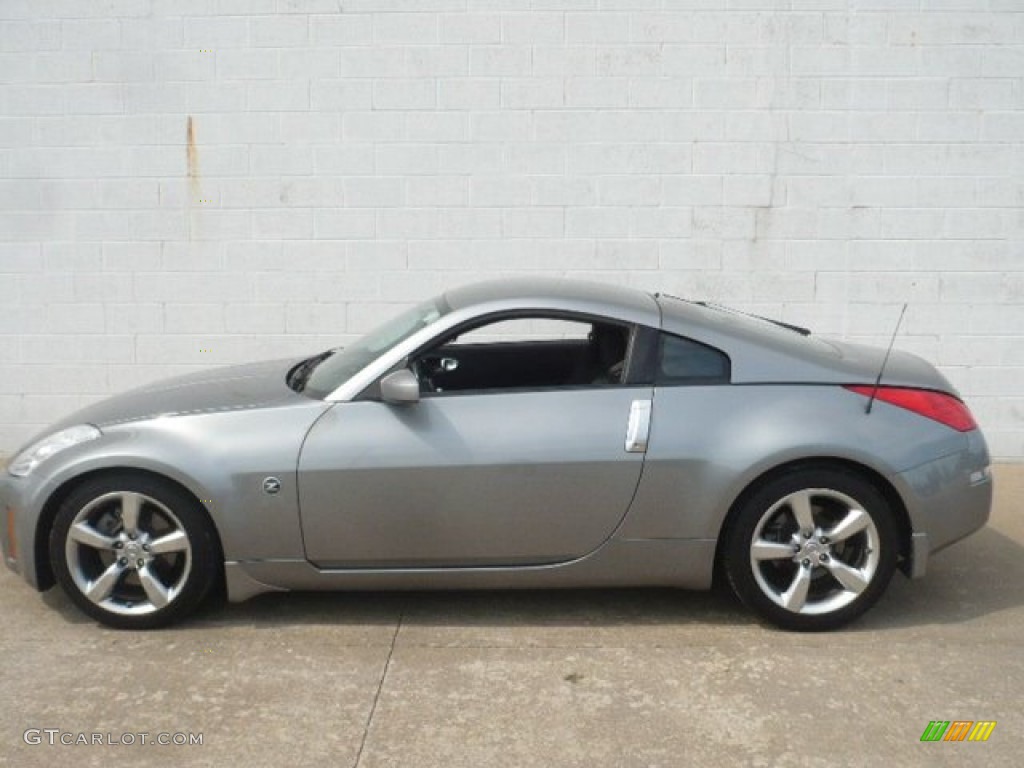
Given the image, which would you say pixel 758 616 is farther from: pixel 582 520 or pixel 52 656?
pixel 52 656

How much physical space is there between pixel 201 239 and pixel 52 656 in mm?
3524

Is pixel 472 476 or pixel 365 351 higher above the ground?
pixel 365 351

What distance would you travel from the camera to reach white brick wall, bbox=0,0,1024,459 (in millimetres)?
7180

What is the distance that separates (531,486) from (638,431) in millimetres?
479

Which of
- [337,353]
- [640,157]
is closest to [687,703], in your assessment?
[337,353]

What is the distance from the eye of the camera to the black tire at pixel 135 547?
4656mm

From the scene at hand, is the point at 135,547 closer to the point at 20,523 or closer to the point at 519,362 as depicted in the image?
Answer: the point at 20,523

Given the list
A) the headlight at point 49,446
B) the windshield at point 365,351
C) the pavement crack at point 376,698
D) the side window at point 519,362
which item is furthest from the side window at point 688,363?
the headlight at point 49,446

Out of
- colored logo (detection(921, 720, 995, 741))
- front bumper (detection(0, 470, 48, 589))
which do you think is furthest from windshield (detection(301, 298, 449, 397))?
colored logo (detection(921, 720, 995, 741))

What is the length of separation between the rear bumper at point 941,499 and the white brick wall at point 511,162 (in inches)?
107

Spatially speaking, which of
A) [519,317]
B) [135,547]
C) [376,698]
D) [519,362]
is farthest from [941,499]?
[135,547]

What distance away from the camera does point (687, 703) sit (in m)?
4.11

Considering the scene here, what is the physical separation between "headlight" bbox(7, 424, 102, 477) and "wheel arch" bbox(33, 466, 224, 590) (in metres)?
0.15

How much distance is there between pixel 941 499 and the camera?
4684 mm
